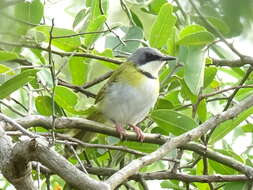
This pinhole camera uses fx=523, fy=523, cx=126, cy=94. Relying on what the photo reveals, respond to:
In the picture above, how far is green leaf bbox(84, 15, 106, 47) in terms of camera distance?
9.37ft

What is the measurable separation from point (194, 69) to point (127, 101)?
140cm

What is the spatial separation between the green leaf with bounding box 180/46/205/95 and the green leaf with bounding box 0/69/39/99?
79cm

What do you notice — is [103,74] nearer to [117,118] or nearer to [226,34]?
[117,118]

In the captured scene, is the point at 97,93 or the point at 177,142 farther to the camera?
the point at 97,93

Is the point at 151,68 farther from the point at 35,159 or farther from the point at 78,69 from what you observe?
the point at 35,159

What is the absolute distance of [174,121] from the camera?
9.64ft

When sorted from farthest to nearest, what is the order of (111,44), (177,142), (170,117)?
(111,44), (170,117), (177,142)

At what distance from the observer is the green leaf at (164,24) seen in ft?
9.84

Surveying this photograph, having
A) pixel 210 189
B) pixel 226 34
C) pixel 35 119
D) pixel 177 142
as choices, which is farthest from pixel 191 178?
pixel 226 34

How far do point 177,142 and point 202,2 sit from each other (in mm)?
2123

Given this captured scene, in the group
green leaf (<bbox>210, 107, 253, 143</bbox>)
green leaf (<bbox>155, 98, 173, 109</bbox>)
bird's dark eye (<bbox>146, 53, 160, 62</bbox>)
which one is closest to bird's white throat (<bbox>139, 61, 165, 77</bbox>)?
bird's dark eye (<bbox>146, 53, 160, 62</bbox>)

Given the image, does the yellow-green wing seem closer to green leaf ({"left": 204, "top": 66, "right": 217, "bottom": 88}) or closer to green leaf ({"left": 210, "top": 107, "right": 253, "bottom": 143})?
green leaf ({"left": 204, "top": 66, "right": 217, "bottom": 88})

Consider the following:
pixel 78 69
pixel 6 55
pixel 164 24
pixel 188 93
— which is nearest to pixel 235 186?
pixel 188 93

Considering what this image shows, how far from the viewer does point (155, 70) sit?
14.3 feet
